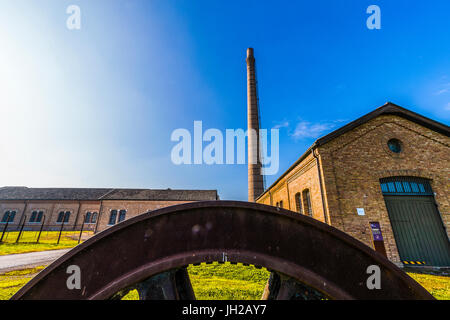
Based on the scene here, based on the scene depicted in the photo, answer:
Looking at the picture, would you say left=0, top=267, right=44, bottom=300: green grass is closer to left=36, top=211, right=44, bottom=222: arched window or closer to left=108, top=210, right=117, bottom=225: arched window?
left=108, top=210, right=117, bottom=225: arched window

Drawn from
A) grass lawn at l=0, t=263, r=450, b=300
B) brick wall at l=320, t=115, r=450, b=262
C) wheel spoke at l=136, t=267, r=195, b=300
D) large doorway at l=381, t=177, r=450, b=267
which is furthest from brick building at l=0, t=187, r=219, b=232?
wheel spoke at l=136, t=267, r=195, b=300

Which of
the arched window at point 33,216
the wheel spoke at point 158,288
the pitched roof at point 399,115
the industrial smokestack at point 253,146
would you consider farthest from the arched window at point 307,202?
the arched window at point 33,216

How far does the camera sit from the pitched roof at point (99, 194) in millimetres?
29391

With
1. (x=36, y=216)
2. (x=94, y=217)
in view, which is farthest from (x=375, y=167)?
(x=36, y=216)

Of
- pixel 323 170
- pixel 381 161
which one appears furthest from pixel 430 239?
pixel 323 170

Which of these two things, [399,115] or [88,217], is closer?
[399,115]

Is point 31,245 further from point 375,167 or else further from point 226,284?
point 375,167

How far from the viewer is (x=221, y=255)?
3.51 ft

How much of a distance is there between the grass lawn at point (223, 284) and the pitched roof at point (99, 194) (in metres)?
23.7

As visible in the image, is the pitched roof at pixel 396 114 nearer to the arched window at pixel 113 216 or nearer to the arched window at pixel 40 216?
the arched window at pixel 113 216

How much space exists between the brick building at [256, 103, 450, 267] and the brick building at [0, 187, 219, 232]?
22.8 meters

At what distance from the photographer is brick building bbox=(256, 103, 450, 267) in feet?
25.6

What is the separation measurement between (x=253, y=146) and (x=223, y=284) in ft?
53.9

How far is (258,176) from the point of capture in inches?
776
